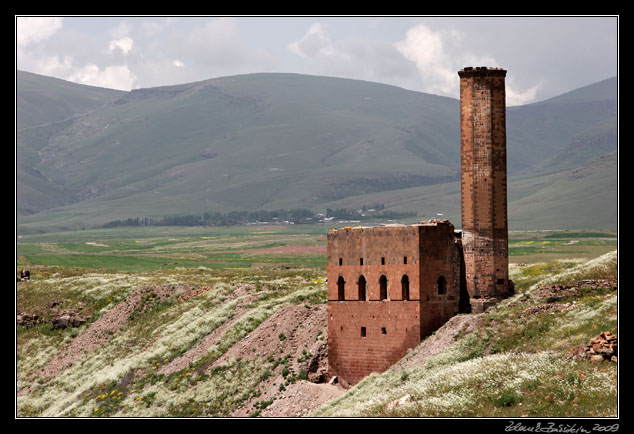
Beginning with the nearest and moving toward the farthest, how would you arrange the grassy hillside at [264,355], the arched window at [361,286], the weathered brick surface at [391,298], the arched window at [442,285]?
the grassy hillside at [264,355] < the weathered brick surface at [391,298] < the arched window at [442,285] < the arched window at [361,286]

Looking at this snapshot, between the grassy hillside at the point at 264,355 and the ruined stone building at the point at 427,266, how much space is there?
1.82 meters

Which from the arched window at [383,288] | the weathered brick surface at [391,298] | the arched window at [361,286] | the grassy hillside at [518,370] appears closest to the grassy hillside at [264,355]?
the grassy hillside at [518,370]

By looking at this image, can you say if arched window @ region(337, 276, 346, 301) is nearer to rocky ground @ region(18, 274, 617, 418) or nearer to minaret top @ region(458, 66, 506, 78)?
rocky ground @ region(18, 274, 617, 418)

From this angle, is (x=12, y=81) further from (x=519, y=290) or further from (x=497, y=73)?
(x=519, y=290)

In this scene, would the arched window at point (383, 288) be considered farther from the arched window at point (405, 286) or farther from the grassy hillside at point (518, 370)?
the grassy hillside at point (518, 370)

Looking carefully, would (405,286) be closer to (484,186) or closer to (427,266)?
(427,266)

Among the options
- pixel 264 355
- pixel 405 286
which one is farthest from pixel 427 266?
pixel 264 355

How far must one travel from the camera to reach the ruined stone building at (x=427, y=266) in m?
53.1

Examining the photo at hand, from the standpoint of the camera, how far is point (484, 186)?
179 feet

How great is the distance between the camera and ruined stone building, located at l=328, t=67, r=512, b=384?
53.1 m

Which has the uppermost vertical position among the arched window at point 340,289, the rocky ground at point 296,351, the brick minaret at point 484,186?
the brick minaret at point 484,186

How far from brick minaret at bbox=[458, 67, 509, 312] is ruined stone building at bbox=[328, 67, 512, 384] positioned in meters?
0.05

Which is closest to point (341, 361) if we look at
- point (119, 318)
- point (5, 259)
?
point (5, 259)

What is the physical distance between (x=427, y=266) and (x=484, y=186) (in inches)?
216
